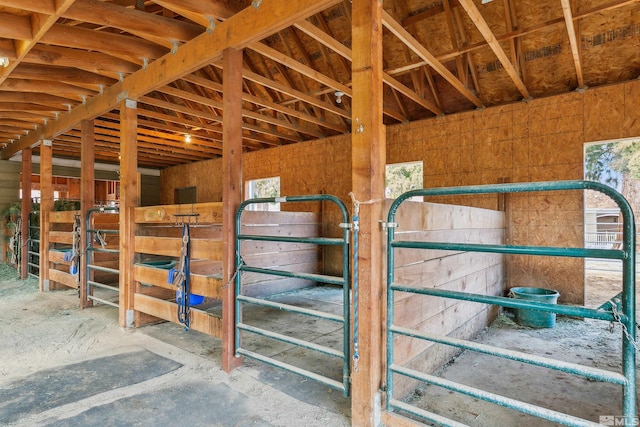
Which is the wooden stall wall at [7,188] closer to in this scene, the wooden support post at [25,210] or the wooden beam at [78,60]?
the wooden support post at [25,210]

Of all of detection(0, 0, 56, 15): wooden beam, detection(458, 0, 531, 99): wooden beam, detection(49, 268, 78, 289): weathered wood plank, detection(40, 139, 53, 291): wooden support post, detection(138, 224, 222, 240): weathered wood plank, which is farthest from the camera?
detection(40, 139, 53, 291): wooden support post

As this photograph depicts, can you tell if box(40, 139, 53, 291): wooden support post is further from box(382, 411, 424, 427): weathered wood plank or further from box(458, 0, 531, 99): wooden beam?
box(458, 0, 531, 99): wooden beam

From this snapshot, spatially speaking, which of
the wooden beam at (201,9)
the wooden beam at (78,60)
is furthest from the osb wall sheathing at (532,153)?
the wooden beam at (78,60)

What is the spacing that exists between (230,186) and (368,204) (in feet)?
3.89

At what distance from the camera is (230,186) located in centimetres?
260

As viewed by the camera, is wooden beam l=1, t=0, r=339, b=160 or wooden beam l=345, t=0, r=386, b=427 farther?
wooden beam l=1, t=0, r=339, b=160

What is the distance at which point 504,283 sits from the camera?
4734 mm

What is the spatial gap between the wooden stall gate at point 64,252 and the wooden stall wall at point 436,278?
4050mm

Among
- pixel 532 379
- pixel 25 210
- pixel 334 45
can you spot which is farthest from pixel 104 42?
pixel 25 210

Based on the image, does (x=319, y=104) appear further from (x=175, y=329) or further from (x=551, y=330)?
(x=551, y=330)

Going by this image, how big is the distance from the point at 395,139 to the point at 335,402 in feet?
15.2

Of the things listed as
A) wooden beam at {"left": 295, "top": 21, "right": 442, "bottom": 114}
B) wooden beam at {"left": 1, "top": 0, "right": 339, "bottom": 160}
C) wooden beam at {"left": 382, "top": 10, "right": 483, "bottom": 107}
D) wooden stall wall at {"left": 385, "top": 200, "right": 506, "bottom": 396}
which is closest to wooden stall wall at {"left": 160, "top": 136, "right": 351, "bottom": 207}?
wooden beam at {"left": 295, "top": 21, "right": 442, "bottom": 114}

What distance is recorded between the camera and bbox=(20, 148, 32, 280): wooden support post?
6184 millimetres

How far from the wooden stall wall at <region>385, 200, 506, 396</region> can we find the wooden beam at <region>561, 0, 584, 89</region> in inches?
69.8
